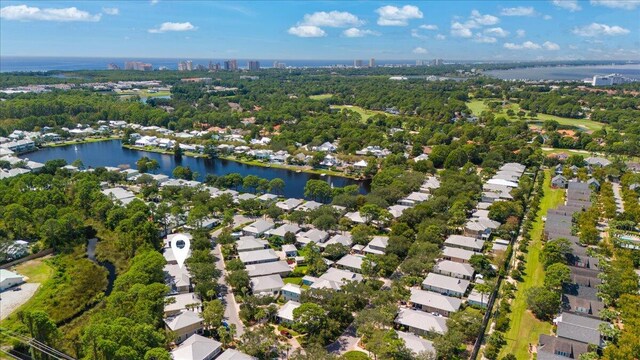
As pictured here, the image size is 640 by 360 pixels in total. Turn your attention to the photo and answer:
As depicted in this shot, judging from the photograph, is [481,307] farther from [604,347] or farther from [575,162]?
[575,162]

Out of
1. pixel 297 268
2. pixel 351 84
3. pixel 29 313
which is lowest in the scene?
pixel 297 268

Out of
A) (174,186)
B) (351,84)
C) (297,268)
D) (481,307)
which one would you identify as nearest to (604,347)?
(481,307)

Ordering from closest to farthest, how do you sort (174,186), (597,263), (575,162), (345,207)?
(597,263), (345,207), (174,186), (575,162)

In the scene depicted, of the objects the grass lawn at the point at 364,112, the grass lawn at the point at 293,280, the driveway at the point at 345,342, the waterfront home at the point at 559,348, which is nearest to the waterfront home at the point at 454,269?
the waterfront home at the point at 559,348

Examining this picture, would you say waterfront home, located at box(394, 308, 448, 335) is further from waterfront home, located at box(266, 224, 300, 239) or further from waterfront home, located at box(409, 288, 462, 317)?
waterfront home, located at box(266, 224, 300, 239)

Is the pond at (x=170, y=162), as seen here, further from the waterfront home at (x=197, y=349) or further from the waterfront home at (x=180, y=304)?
the waterfront home at (x=197, y=349)
